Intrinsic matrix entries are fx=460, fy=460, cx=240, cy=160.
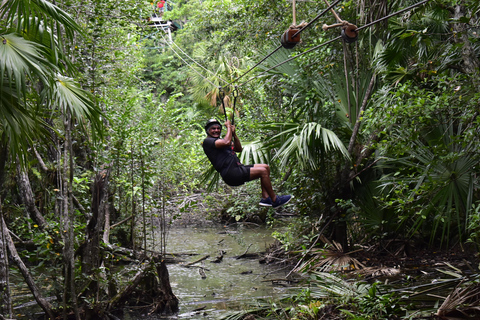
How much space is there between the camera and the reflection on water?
752 centimetres

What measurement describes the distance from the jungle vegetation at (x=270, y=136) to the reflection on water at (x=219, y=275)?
2.32ft

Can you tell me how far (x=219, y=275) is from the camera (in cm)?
948

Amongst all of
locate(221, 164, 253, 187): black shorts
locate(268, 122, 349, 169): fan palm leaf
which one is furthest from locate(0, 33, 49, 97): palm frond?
locate(268, 122, 349, 169): fan palm leaf

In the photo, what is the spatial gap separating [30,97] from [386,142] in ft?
14.2

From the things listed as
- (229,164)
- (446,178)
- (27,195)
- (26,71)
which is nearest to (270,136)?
(229,164)

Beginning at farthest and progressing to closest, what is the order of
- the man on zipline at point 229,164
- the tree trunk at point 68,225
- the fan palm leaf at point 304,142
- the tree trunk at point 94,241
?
the fan palm leaf at point 304,142, the tree trunk at point 94,241, the man on zipline at point 229,164, the tree trunk at point 68,225

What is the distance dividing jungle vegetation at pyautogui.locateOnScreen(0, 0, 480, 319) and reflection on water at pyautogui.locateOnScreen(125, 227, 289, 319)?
0.71m

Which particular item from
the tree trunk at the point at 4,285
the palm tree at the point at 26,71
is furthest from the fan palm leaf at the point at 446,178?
the tree trunk at the point at 4,285

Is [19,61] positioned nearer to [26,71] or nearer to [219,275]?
[26,71]

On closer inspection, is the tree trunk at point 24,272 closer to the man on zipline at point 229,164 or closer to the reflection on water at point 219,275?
the reflection on water at point 219,275

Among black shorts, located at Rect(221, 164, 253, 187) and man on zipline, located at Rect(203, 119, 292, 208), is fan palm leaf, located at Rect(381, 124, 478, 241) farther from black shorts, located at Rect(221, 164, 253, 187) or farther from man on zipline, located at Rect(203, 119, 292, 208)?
black shorts, located at Rect(221, 164, 253, 187)

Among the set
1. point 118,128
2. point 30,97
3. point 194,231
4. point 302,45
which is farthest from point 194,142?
point 30,97

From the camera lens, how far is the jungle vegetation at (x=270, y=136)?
5.07m

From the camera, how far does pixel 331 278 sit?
6.27 meters
